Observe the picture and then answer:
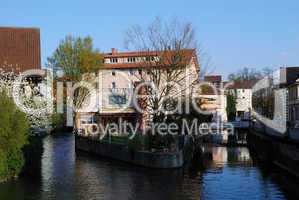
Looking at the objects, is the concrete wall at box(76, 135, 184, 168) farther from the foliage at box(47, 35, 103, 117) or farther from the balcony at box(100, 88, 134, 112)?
the foliage at box(47, 35, 103, 117)

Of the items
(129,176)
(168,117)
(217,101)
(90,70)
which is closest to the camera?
(129,176)

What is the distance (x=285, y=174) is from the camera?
30.6 m

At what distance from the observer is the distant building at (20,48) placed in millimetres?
34594

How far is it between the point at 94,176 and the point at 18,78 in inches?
293

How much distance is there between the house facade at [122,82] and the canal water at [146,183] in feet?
33.8

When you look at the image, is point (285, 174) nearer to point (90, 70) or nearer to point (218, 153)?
point (218, 153)

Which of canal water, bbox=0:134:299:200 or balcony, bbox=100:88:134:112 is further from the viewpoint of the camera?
balcony, bbox=100:88:134:112

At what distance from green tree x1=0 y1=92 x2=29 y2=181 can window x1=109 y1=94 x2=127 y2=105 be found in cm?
2998

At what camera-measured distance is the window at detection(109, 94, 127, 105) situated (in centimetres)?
5639

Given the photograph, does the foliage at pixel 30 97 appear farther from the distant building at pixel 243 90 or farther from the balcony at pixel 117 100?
the distant building at pixel 243 90

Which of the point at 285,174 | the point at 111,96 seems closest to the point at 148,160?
the point at 285,174

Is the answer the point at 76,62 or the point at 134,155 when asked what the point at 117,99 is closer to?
the point at 76,62

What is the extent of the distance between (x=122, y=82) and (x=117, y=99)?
50.0 feet

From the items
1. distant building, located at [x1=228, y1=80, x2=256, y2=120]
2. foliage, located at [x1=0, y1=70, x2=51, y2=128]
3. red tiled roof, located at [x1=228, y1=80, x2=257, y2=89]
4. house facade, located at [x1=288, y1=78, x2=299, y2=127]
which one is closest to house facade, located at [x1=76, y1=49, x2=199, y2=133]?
foliage, located at [x1=0, y1=70, x2=51, y2=128]
